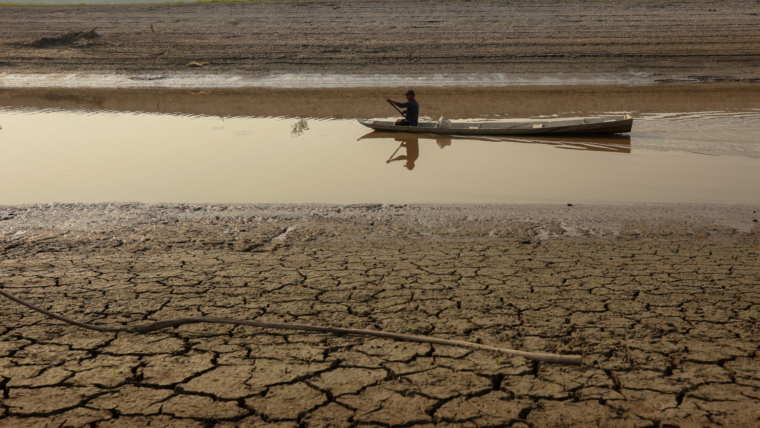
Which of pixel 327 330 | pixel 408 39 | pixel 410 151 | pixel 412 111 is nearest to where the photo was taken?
pixel 327 330

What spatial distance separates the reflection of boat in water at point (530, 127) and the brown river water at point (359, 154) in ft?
0.69

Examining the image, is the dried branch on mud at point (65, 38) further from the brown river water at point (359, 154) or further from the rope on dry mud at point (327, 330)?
the rope on dry mud at point (327, 330)

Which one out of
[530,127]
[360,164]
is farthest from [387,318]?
[530,127]

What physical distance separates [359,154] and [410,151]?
1113mm

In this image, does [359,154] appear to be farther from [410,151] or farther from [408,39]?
[408,39]

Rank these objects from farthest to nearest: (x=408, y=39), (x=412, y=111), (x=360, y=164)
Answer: (x=408, y=39), (x=412, y=111), (x=360, y=164)

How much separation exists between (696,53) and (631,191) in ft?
56.8

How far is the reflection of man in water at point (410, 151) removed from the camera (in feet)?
33.6

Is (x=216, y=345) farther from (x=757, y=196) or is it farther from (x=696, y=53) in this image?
(x=696, y=53)

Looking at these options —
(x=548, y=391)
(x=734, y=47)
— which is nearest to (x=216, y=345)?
(x=548, y=391)

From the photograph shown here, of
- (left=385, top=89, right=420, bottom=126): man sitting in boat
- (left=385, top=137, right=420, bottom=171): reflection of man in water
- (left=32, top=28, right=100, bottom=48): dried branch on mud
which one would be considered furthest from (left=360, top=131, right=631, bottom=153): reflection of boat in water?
(left=32, top=28, right=100, bottom=48): dried branch on mud

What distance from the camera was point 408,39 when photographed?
22.8 meters

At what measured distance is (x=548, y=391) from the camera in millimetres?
3201

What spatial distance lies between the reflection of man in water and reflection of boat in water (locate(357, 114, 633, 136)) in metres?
0.34
